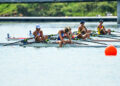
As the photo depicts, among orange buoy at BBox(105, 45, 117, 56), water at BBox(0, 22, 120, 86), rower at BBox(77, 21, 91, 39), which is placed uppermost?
rower at BBox(77, 21, 91, 39)

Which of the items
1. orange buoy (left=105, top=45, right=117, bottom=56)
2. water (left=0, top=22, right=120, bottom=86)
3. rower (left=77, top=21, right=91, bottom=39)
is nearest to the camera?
water (left=0, top=22, right=120, bottom=86)

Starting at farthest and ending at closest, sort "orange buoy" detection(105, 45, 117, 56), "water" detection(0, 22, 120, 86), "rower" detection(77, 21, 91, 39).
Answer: "rower" detection(77, 21, 91, 39)
"orange buoy" detection(105, 45, 117, 56)
"water" detection(0, 22, 120, 86)

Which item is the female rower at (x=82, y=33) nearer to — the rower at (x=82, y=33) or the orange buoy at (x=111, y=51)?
the rower at (x=82, y=33)

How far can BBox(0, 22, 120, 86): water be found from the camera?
1170cm

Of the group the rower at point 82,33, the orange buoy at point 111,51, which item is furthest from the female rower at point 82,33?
the orange buoy at point 111,51

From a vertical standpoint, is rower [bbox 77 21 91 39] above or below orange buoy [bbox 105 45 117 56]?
above

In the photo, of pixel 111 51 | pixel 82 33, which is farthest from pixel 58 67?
pixel 82 33

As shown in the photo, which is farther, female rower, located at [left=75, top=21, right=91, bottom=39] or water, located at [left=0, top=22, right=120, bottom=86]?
female rower, located at [left=75, top=21, right=91, bottom=39]

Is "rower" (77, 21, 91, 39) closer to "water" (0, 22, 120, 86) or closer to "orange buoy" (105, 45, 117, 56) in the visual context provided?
"water" (0, 22, 120, 86)

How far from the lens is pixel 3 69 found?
1388 centimetres

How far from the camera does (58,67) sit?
14078mm

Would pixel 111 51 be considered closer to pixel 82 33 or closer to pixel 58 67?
pixel 58 67

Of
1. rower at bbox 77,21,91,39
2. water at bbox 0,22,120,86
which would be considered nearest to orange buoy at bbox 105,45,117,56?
water at bbox 0,22,120,86

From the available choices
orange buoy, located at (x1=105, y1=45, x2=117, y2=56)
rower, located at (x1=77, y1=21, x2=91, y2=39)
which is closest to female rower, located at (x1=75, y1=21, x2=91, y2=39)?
rower, located at (x1=77, y1=21, x2=91, y2=39)
